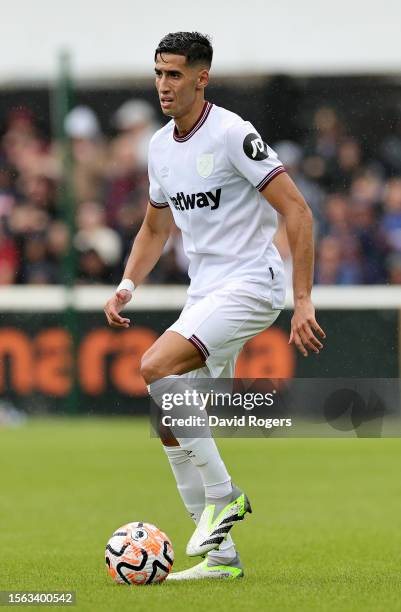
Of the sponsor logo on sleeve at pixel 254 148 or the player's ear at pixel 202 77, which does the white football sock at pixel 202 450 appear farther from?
the player's ear at pixel 202 77

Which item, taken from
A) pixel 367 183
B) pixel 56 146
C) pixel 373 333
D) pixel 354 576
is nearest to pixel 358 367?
pixel 373 333

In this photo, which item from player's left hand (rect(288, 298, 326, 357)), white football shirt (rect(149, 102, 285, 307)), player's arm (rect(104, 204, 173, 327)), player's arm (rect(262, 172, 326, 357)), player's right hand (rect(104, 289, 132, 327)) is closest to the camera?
player's left hand (rect(288, 298, 326, 357))

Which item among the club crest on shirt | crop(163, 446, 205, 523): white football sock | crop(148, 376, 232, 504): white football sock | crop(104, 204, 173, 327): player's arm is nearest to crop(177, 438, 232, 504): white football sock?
crop(148, 376, 232, 504): white football sock

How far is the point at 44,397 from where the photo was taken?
15.4 metres

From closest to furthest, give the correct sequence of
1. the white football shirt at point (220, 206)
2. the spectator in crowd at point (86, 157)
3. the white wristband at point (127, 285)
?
the white football shirt at point (220, 206)
the white wristband at point (127, 285)
the spectator in crowd at point (86, 157)

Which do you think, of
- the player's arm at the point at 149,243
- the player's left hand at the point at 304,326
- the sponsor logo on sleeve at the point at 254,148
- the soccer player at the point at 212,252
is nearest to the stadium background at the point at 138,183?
the player's arm at the point at 149,243

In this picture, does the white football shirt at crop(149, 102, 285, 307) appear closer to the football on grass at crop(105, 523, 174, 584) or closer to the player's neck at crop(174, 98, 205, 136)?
the player's neck at crop(174, 98, 205, 136)

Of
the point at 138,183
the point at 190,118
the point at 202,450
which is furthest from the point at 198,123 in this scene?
the point at 138,183

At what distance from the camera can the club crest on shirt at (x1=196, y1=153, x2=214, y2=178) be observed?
6445 millimetres

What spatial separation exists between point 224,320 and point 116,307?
0.58m

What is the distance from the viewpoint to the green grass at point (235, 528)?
606 cm

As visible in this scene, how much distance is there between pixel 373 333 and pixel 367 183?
1593 mm

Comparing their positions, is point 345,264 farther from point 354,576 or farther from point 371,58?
point 354,576

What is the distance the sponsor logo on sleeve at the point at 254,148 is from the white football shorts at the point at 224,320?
1.88 ft
